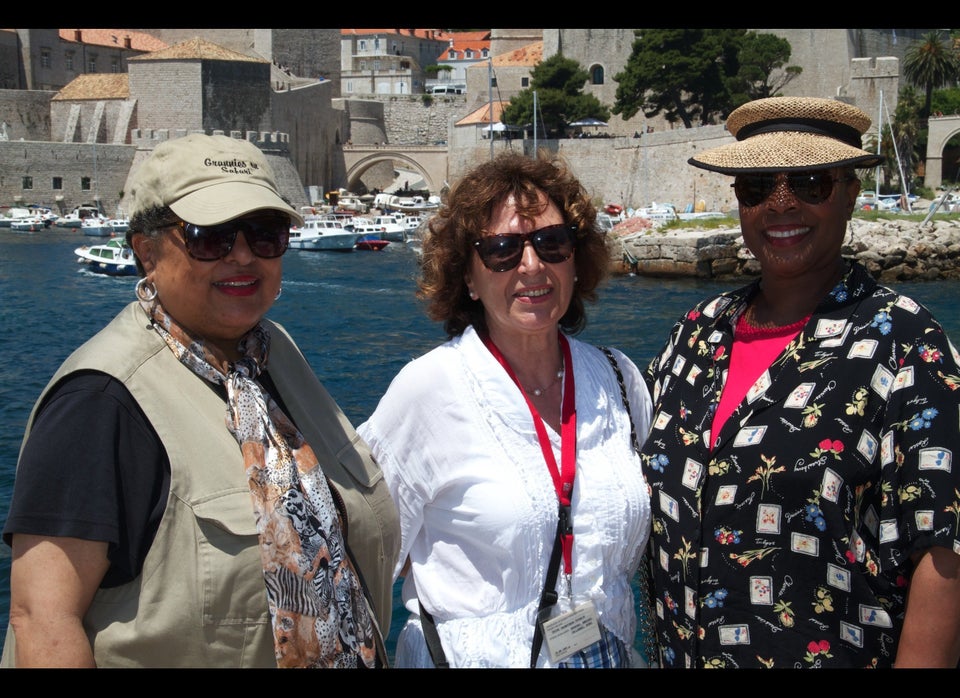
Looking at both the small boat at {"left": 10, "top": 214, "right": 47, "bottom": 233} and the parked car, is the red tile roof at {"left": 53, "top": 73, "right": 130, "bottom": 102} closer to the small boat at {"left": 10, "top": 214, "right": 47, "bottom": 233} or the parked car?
the small boat at {"left": 10, "top": 214, "right": 47, "bottom": 233}

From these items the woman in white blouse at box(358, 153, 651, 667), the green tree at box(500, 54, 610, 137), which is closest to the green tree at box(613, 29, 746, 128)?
the green tree at box(500, 54, 610, 137)

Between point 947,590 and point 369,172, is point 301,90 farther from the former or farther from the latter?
point 947,590

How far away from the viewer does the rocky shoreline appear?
18.9 meters

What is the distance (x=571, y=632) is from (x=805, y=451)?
1.70 ft

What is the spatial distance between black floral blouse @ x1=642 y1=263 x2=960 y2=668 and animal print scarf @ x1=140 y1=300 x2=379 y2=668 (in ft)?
2.02

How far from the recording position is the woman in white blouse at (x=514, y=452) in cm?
184

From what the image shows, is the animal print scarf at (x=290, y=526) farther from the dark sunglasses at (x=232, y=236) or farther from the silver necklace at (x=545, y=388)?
the silver necklace at (x=545, y=388)

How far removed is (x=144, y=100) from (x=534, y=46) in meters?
16.0

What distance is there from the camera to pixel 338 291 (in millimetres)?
Result: 19203

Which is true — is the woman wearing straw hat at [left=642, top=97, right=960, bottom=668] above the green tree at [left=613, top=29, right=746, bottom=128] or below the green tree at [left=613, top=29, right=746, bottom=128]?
below

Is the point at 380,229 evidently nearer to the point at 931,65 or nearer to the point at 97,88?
the point at 97,88

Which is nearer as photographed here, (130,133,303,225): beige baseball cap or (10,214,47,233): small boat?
(130,133,303,225): beige baseball cap
